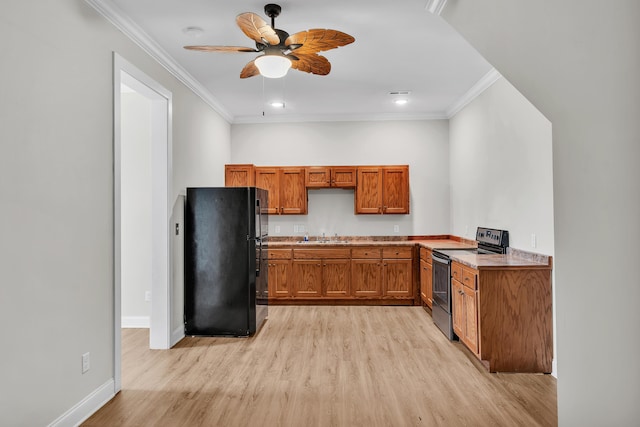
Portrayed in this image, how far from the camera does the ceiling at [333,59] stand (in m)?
2.97

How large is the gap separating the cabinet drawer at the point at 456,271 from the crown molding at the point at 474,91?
6.56 feet

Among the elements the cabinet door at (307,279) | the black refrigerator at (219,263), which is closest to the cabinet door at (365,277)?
the cabinet door at (307,279)

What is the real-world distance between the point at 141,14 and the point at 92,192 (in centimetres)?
142

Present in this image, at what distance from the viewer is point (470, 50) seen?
147 inches

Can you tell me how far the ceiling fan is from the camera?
2549 mm

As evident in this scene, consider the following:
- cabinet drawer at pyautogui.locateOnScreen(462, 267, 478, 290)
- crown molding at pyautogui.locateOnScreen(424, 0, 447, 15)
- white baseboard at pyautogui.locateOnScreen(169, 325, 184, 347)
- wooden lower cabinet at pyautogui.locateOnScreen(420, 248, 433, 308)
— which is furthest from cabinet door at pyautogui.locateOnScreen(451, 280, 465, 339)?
white baseboard at pyautogui.locateOnScreen(169, 325, 184, 347)

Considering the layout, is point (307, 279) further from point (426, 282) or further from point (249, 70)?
point (249, 70)

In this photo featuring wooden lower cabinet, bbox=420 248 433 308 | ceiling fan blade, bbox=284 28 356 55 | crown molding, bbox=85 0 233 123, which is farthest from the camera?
wooden lower cabinet, bbox=420 248 433 308

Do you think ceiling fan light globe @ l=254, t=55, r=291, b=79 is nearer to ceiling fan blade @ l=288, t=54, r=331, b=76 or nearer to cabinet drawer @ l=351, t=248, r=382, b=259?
ceiling fan blade @ l=288, t=54, r=331, b=76

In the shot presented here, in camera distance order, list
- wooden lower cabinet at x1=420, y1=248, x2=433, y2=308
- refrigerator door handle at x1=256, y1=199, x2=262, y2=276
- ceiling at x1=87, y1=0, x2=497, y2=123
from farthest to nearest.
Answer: wooden lower cabinet at x1=420, y1=248, x2=433, y2=308
refrigerator door handle at x1=256, y1=199, x2=262, y2=276
ceiling at x1=87, y1=0, x2=497, y2=123

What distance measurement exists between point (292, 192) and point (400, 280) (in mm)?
2012

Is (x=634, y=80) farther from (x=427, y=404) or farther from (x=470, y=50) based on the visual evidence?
(x=470, y=50)

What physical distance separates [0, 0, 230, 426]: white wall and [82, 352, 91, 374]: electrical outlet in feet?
0.11


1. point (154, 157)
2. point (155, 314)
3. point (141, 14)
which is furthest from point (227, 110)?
point (155, 314)
